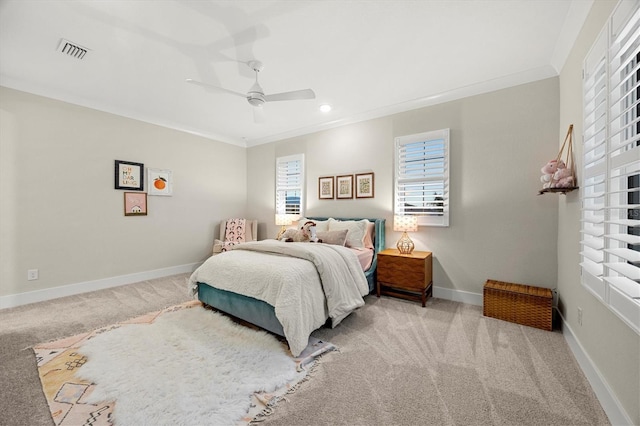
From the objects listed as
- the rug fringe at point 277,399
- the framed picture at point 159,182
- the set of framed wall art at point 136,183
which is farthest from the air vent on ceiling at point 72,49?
the rug fringe at point 277,399

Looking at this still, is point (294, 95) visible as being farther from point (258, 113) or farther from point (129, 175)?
point (129, 175)

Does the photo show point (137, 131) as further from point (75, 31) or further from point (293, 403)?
point (293, 403)

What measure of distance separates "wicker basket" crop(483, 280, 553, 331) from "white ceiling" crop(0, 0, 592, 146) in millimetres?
2327

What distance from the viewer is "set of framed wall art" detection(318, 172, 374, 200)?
4246 millimetres

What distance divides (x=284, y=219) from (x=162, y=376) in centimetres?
342

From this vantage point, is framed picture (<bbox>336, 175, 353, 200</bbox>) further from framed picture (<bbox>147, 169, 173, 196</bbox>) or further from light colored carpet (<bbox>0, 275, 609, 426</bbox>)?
framed picture (<bbox>147, 169, 173, 196</bbox>)

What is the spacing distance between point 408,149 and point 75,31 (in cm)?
384

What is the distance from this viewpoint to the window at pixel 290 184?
5.10m

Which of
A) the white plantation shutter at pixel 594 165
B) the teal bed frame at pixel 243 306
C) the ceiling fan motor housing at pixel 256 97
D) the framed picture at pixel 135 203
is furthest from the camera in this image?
the framed picture at pixel 135 203

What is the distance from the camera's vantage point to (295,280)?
232 cm

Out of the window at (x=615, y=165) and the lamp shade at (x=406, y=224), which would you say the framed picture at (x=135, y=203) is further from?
the window at (x=615, y=165)

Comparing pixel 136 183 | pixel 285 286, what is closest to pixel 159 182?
pixel 136 183

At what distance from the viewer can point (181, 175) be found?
487 centimetres

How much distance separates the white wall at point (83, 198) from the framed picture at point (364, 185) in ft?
10.1
